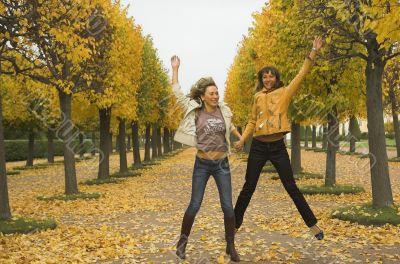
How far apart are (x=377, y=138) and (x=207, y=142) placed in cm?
436

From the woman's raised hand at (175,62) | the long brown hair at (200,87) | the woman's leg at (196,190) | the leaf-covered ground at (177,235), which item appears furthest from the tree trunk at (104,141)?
the woman's leg at (196,190)

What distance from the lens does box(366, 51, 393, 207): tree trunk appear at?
8.60 meters

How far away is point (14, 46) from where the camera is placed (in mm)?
8828

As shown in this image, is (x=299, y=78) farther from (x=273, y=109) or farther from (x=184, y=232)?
(x=184, y=232)

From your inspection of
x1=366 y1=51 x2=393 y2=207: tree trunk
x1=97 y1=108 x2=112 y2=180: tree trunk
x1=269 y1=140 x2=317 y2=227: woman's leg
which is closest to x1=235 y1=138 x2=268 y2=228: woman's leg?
x1=269 y1=140 x2=317 y2=227: woman's leg

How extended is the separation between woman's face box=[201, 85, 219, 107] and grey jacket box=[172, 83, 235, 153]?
124 mm

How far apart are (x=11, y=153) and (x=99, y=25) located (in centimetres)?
2540

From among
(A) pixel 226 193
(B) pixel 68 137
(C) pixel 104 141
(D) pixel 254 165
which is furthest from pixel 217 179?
(C) pixel 104 141

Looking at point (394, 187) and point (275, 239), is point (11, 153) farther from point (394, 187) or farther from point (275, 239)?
point (275, 239)

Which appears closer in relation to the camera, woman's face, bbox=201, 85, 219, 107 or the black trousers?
woman's face, bbox=201, 85, 219, 107

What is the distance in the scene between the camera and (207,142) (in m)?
5.71

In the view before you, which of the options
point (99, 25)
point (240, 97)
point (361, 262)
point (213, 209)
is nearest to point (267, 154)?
point (361, 262)

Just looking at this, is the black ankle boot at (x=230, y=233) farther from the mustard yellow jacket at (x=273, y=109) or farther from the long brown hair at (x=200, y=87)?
the long brown hair at (x=200, y=87)

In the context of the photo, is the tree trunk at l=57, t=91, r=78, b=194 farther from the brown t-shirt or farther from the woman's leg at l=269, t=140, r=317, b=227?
the woman's leg at l=269, t=140, r=317, b=227
